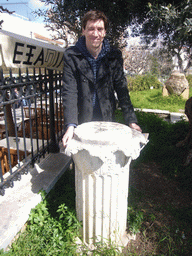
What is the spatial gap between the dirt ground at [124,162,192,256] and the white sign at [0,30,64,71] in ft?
7.71

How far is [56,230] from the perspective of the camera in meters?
2.34

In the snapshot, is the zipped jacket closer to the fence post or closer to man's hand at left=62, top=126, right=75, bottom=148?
man's hand at left=62, top=126, right=75, bottom=148

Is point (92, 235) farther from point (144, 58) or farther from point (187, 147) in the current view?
point (144, 58)

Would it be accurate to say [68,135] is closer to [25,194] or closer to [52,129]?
[25,194]

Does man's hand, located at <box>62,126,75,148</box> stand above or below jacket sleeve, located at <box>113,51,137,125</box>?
below

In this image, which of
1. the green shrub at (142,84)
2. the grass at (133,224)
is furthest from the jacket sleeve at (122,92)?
the green shrub at (142,84)

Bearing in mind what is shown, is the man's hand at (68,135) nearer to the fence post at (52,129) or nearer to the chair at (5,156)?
the fence post at (52,129)

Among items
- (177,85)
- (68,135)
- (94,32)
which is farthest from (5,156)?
(177,85)

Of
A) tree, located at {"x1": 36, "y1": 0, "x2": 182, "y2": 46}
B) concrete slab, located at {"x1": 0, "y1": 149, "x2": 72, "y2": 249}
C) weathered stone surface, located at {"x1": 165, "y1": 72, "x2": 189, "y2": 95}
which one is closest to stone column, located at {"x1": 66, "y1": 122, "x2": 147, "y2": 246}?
concrete slab, located at {"x1": 0, "y1": 149, "x2": 72, "y2": 249}

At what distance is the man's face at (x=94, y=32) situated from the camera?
2.19m

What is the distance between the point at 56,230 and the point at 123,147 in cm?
131

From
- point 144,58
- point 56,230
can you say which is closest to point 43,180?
point 56,230

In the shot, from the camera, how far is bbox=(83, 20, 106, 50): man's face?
2.19 meters

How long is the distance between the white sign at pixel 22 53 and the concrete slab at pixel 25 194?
→ 5.23 ft
